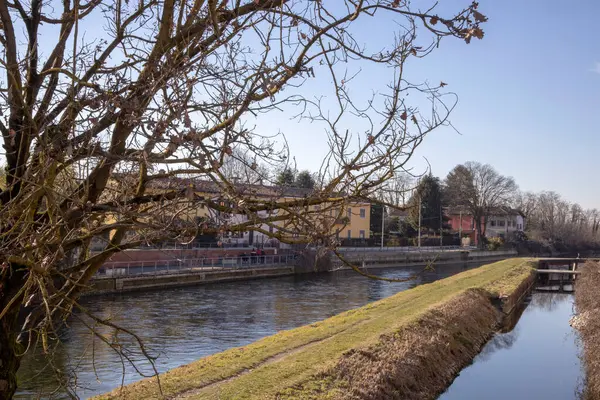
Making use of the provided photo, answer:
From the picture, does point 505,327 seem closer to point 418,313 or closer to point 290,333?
point 418,313

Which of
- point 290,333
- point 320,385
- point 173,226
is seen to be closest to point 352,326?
point 290,333

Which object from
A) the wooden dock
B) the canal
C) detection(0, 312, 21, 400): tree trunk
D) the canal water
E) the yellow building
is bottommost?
the canal water

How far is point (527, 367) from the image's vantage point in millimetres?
19453

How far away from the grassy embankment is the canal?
62.8 inches

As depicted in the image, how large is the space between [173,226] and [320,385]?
7872 millimetres

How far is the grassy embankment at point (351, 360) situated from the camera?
1134 cm

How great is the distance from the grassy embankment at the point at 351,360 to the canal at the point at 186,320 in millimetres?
1594

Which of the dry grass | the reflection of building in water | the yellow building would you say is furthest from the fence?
the yellow building

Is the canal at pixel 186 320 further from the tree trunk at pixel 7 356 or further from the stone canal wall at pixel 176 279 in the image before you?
the tree trunk at pixel 7 356

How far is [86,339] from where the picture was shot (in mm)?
18672

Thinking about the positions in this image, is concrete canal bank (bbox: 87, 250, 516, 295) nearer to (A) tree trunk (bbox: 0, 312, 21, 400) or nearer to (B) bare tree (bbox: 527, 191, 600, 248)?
(A) tree trunk (bbox: 0, 312, 21, 400)

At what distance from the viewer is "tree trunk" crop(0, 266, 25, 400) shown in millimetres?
5656

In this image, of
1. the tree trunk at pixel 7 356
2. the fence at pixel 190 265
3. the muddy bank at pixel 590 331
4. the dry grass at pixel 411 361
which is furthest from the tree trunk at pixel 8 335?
the fence at pixel 190 265

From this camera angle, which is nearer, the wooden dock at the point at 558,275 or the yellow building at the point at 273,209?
the yellow building at the point at 273,209
